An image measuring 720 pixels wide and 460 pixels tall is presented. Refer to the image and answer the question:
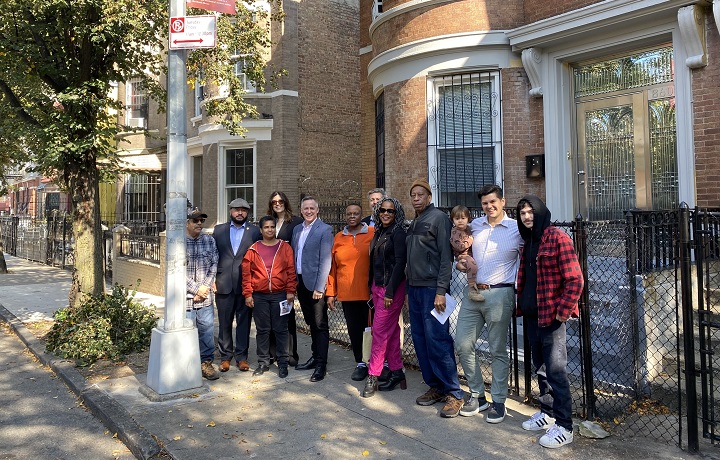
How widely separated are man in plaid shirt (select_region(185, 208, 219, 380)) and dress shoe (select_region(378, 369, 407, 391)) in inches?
73.8

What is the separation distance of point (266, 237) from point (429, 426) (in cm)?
265

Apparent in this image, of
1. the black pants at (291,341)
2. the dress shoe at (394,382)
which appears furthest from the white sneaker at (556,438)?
the black pants at (291,341)

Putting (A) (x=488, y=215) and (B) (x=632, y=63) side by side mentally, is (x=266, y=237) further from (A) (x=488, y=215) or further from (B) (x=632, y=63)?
(B) (x=632, y=63)

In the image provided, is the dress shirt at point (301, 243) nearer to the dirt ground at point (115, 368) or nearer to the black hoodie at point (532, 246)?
the dirt ground at point (115, 368)

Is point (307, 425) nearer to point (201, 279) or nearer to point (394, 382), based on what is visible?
point (394, 382)

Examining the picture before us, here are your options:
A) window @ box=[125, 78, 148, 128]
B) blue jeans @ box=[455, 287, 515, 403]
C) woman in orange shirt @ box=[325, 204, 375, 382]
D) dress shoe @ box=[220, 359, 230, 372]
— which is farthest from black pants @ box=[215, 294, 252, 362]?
window @ box=[125, 78, 148, 128]

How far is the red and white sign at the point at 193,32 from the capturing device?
216 inches

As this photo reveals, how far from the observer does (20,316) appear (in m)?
10.1

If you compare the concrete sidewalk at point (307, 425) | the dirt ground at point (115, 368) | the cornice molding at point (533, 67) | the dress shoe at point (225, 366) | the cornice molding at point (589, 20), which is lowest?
the concrete sidewalk at point (307, 425)

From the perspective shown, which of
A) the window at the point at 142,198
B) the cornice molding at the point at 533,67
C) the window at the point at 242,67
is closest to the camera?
the window at the point at 242,67

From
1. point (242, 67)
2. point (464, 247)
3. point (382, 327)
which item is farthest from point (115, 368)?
point (242, 67)

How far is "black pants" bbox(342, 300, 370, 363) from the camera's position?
6.04 metres

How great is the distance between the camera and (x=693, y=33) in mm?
7441

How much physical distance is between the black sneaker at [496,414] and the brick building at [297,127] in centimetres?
1155
